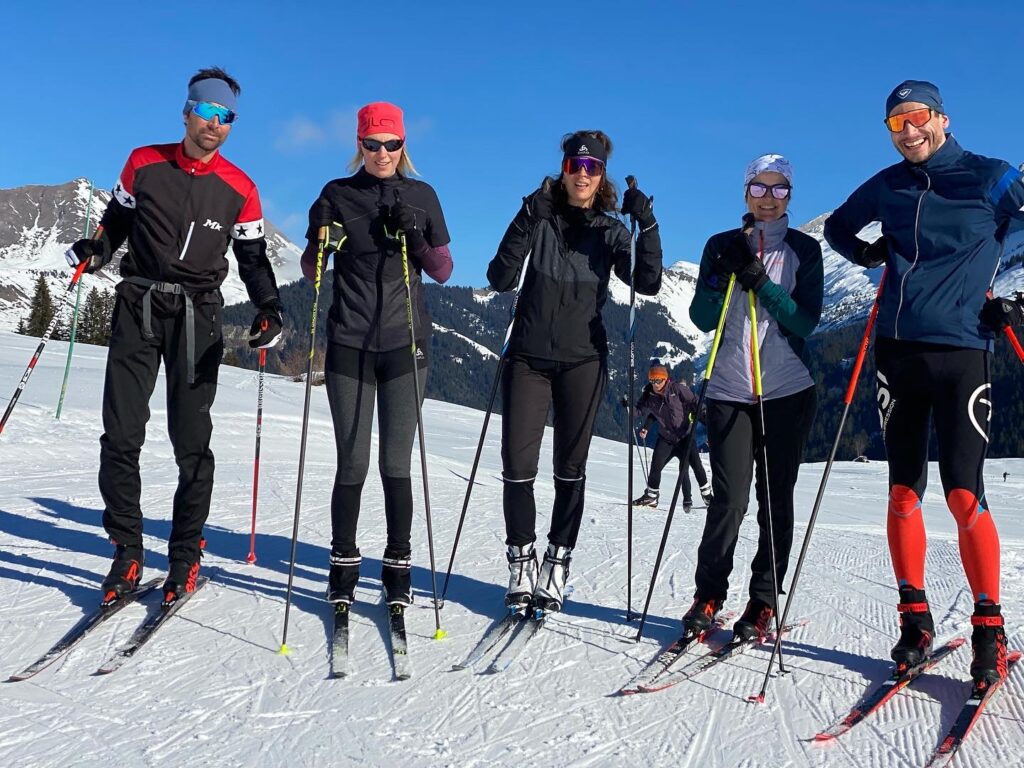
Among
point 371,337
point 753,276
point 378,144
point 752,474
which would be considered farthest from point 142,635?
point 753,276

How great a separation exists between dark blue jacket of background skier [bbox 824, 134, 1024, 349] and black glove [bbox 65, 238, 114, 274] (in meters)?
3.56

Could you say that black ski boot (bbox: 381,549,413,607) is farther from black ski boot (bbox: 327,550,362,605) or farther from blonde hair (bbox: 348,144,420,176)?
blonde hair (bbox: 348,144,420,176)

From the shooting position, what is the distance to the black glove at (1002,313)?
3.09 metres

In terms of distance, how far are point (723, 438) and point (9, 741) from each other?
290 cm

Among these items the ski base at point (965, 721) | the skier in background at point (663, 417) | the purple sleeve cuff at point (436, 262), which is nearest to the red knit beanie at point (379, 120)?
the purple sleeve cuff at point (436, 262)

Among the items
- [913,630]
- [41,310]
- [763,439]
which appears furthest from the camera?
[41,310]

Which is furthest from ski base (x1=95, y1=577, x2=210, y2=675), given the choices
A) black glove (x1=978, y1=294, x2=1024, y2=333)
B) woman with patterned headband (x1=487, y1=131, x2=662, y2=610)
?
black glove (x1=978, y1=294, x2=1024, y2=333)

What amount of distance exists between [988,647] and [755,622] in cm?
92

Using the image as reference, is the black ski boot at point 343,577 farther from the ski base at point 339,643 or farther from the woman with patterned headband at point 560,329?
the woman with patterned headband at point 560,329

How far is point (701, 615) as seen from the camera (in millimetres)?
3693

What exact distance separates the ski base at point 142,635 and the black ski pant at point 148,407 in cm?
26

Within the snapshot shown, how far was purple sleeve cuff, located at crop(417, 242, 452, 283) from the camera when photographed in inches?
156

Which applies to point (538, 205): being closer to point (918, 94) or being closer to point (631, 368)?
point (631, 368)

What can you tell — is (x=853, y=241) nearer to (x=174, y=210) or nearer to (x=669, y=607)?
(x=669, y=607)
